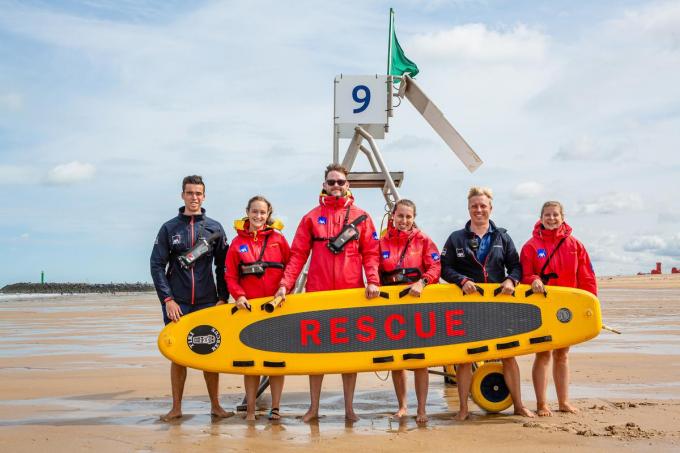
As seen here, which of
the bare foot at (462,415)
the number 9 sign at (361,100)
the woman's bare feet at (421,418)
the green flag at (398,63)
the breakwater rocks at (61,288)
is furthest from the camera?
the breakwater rocks at (61,288)

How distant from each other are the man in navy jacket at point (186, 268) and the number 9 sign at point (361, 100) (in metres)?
1.85

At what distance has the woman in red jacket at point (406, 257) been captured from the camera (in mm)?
5250

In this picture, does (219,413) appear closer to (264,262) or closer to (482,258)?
(264,262)

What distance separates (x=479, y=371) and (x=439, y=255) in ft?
3.04

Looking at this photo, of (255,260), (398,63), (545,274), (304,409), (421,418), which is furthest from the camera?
(398,63)

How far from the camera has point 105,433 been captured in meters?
4.73

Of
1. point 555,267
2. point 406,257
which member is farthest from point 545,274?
point 406,257

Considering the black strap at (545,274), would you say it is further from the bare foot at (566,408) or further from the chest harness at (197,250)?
the chest harness at (197,250)

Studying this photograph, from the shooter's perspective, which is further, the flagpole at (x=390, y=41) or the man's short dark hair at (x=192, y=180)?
the flagpole at (x=390, y=41)

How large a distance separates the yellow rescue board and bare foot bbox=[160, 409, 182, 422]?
1.14 ft

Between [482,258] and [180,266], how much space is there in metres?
2.29

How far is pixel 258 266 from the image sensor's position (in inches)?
207

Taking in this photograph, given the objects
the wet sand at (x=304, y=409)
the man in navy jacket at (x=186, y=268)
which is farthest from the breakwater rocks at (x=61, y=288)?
the man in navy jacket at (x=186, y=268)

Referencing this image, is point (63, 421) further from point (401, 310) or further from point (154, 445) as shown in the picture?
point (401, 310)
